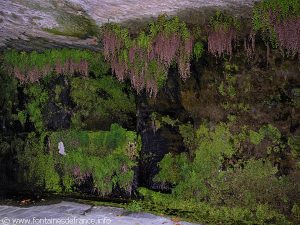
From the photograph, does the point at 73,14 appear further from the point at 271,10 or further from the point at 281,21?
the point at 281,21

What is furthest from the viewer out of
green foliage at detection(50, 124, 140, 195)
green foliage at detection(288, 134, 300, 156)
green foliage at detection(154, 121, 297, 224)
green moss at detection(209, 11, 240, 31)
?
green foliage at detection(50, 124, 140, 195)

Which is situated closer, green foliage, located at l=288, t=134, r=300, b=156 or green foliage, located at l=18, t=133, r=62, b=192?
green foliage, located at l=288, t=134, r=300, b=156

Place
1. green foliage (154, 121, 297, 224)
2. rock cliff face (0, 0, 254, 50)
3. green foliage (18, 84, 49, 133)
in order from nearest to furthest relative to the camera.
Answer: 1. rock cliff face (0, 0, 254, 50)
2. green foliage (154, 121, 297, 224)
3. green foliage (18, 84, 49, 133)

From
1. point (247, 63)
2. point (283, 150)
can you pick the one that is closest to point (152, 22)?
point (247, 63)

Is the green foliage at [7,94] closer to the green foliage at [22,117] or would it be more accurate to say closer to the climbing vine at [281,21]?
the green foliage at [22,117]

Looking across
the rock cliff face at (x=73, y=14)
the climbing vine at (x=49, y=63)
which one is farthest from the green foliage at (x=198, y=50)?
the climbing vine at (x=49, y=63)

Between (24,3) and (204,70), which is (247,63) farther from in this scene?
(24,3)

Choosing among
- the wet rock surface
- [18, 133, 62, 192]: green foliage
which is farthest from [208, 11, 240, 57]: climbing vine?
[18, 133, 62, 192]: green foliage

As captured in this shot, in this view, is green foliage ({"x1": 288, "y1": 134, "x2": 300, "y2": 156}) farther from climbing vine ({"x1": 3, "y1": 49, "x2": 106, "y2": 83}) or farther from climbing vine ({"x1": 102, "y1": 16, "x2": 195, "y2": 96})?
climbing vine ({"x1": 3, "y1": 49, "x2": 106, "y2": 83})
